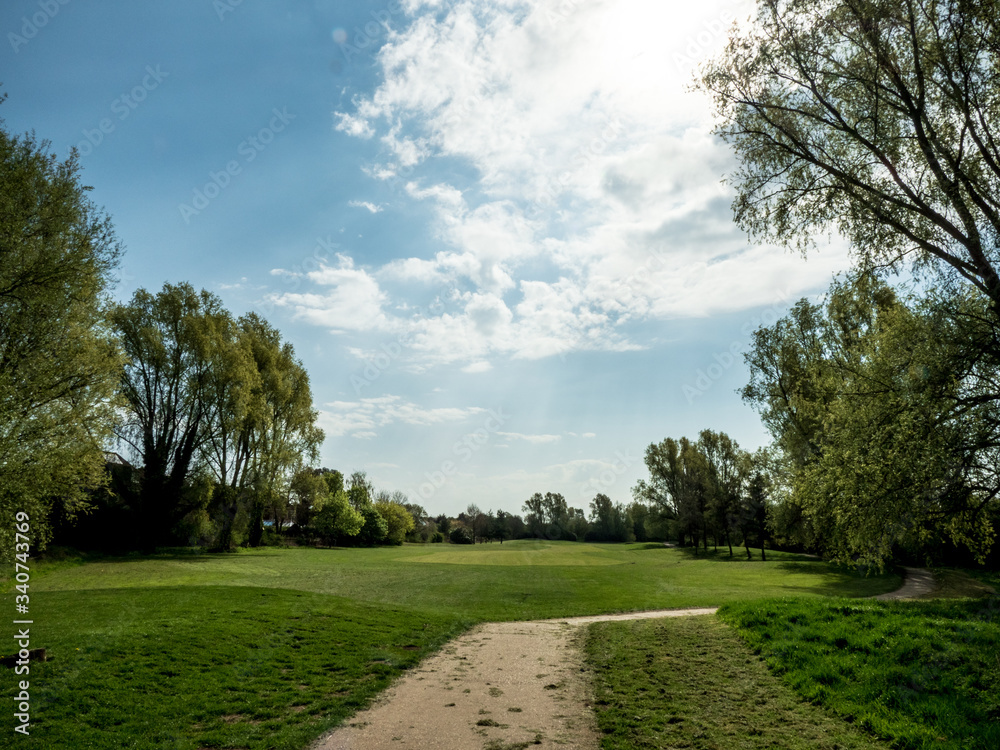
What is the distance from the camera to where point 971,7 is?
9539mm

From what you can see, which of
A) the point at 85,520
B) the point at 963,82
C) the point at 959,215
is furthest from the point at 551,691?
the point at 85,520

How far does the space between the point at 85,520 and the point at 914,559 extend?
197 ft

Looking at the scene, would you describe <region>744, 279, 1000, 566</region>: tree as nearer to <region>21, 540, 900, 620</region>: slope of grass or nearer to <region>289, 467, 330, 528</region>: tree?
<region>21, 540, 900, 620</region>: slope of grass

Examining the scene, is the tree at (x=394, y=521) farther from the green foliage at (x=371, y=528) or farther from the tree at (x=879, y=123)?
the tree at (x=879, y=123)

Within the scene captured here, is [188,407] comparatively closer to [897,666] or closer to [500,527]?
[897,666]

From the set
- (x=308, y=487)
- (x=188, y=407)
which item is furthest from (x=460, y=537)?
(x=188, y=407)

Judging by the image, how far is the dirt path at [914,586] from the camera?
2348 cm

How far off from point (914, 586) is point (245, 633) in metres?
31.8

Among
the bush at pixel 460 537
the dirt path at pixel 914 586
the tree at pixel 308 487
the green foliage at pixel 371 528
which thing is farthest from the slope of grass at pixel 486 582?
the bush at pixel 460 537

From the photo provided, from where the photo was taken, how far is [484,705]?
8.95 meters

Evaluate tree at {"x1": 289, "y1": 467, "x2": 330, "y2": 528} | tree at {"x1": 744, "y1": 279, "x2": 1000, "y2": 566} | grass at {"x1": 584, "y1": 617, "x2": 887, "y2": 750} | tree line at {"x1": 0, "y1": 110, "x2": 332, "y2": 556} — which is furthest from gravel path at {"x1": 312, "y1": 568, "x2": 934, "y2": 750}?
tree at {"x1": 289, "y1": 467, "x2": 330, "y2": 528}

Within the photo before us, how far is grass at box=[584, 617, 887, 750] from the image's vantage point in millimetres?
7117

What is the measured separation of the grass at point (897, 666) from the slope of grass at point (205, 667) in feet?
25.9

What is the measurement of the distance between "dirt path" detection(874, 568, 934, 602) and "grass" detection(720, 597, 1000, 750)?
417 inches
